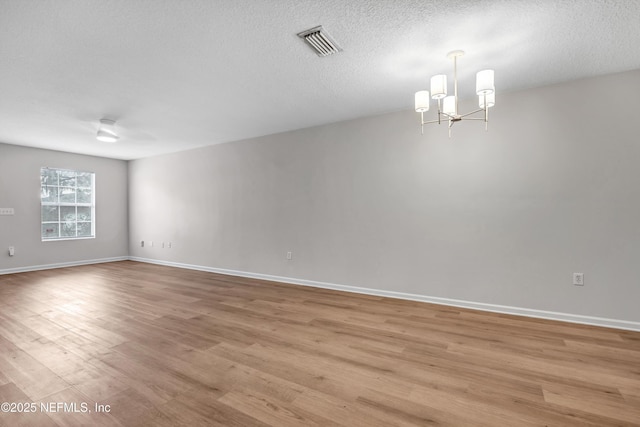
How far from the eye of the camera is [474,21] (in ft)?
6.62

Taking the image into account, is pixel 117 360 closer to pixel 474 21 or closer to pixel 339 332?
pixel 339 332

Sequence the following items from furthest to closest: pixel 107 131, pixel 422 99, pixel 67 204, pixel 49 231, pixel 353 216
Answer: pixel 67 204, pixel 49 231, pixel 107 131, pixel 353 216, pixel 422 99

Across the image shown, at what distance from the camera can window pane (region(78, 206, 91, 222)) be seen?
6.35 m

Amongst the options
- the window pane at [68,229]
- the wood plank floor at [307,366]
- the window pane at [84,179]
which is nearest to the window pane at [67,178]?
the window pane at [84,179]

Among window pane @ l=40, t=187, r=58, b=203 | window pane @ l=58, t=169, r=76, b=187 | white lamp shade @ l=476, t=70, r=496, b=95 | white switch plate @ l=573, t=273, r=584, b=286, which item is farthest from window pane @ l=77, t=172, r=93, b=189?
white switch plate @ l=573, t=273, r=584, b=286

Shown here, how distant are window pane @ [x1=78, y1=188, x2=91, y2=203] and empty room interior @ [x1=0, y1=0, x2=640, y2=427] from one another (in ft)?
3.79

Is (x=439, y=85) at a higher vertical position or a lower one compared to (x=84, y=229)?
higher

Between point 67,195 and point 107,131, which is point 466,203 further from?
point 67,195

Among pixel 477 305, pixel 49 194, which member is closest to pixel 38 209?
pixel 49 194

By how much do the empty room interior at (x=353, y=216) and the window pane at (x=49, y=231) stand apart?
0.52m

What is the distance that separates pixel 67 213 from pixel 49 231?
1.59 ft

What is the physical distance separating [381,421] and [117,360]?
194 centimetres

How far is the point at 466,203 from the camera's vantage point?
3359mm

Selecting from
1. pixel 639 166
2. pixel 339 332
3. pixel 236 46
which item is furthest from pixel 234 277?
pixel 639 166
